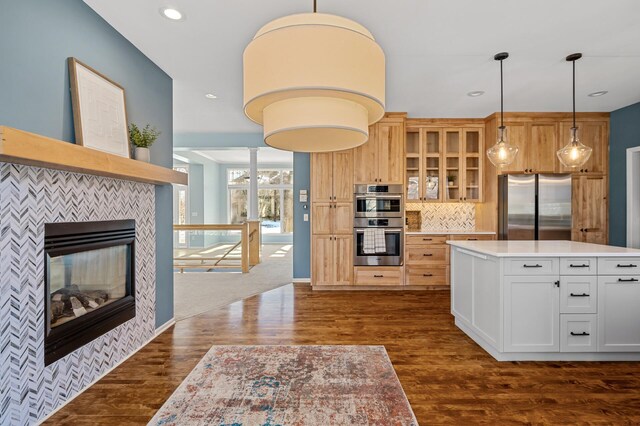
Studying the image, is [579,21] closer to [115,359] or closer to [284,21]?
[284,21]

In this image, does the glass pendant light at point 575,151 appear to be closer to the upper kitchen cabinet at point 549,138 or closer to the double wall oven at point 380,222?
the upper kitchen cabinet at point 549,138

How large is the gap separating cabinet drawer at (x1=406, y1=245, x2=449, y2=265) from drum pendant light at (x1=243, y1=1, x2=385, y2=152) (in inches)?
162

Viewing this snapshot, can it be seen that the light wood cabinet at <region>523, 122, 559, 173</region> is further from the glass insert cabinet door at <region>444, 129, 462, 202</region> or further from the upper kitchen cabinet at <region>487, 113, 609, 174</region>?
the glass insert cabinet door at <region>444, 129, 462, 202</region>

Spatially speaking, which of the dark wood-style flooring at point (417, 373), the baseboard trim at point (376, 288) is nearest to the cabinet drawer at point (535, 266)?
the dark wood-style flooring at point (417, 373)

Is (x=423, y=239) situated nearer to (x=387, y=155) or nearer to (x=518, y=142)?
(x=387, y=155)

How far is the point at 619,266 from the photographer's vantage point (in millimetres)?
2535

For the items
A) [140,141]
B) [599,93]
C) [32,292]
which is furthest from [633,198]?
[32,292]

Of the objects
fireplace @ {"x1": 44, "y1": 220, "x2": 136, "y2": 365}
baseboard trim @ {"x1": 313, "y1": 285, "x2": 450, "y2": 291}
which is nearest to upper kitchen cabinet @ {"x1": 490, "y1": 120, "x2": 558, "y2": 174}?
baseboard trim @ {"x1": 313, "y1": 285, "x2": 450, "y2": 291}

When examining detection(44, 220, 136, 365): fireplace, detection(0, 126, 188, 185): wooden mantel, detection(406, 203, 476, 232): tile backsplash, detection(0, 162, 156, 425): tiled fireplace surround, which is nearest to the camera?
detection(0, 126, 188, 185): wooden mantel

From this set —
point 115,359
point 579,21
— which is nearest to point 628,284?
point 579,21

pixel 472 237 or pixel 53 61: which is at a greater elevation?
pixel 53 61

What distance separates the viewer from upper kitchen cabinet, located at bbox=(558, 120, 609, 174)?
184 inches

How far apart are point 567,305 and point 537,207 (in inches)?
97.5

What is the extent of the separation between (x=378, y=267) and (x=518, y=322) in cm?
231
